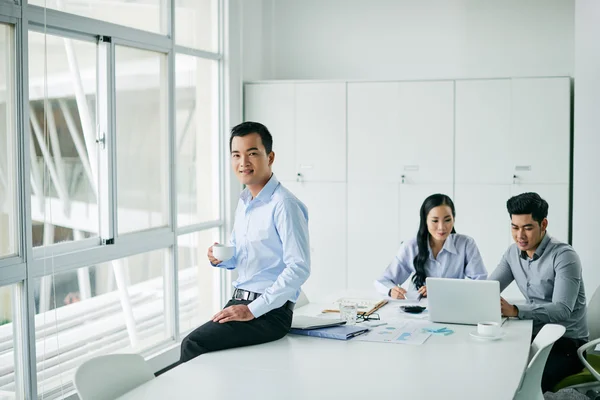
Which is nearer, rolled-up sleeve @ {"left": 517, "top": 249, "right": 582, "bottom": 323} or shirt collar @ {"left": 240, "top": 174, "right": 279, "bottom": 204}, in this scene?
shirt collar @ {"left": 240, "top": 174, "right": 279, "bottom": 204}

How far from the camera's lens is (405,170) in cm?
602

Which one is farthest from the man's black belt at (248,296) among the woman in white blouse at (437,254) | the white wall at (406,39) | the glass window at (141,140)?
the white wall at (406,39)

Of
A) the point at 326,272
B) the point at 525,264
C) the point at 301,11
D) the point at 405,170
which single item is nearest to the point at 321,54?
the point at 301,11

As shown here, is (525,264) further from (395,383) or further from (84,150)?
(84,150)

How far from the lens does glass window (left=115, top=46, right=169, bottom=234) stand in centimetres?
481

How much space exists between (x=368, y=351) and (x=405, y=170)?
3272 mm

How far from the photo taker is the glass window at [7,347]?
148 inches

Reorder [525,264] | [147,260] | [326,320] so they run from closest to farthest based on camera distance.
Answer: [326,320] < [525,264] < [147,260]

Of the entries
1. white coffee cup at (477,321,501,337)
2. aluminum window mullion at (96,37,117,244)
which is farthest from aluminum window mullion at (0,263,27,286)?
white coffee cup at (477,321,501,337)

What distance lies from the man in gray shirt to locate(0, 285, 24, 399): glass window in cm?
258

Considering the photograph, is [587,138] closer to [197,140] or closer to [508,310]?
[508,310]

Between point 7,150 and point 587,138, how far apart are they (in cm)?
411

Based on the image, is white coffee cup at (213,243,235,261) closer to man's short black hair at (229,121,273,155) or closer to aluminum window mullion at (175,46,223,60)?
man's short black hair at (229,121,273,155)

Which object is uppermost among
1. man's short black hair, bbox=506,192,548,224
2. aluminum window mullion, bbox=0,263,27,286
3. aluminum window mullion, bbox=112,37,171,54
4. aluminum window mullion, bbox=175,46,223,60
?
aluminum window mullion, bbox=175,46,223,60
